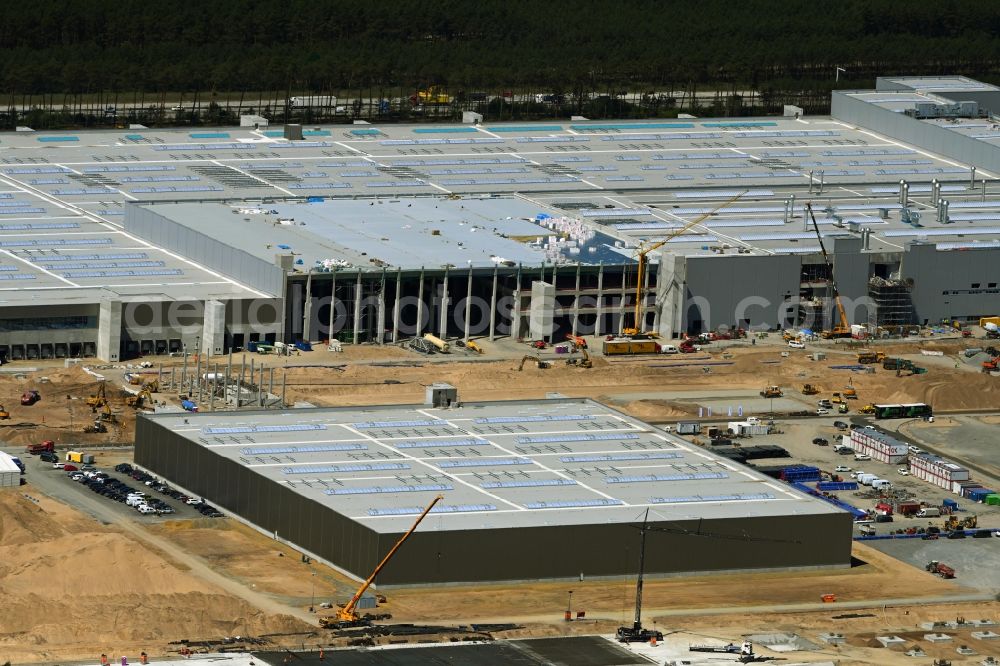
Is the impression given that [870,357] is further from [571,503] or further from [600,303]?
[571,503]

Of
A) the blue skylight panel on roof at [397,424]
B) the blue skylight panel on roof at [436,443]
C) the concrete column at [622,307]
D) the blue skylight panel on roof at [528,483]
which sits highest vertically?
the concrete column at [622,307]

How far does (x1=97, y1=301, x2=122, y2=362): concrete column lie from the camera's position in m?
177

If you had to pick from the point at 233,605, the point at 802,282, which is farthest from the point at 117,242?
the point at 233,605

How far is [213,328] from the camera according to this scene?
179m

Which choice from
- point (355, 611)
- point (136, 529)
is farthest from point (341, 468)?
point (355, 611)

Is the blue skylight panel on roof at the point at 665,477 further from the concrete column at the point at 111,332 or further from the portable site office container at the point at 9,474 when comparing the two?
the concrete column at the point at 111,332

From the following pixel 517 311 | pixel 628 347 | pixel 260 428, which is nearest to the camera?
pixel 260 428

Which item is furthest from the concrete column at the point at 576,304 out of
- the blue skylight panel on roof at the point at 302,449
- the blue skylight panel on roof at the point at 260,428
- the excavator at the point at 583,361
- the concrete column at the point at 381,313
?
the blue skylight panel on roof at the point at 302,449

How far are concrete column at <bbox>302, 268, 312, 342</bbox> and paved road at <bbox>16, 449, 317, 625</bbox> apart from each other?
3638 cm

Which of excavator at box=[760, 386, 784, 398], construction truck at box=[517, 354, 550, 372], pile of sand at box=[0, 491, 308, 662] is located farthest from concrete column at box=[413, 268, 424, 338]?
pile of sand at box=[0, 491, 308, 662]

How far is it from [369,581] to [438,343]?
6079 centimetres

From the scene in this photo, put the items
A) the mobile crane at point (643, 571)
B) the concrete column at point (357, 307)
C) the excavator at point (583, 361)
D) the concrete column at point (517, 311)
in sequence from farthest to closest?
the concrete column at point (517, 311)
the concrete column at point (357, 307)
the excavator at point (583, 361)
the mobile crane at point (643, 571)

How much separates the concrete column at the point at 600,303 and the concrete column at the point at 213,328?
92.2 ft

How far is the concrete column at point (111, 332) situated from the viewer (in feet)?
581
